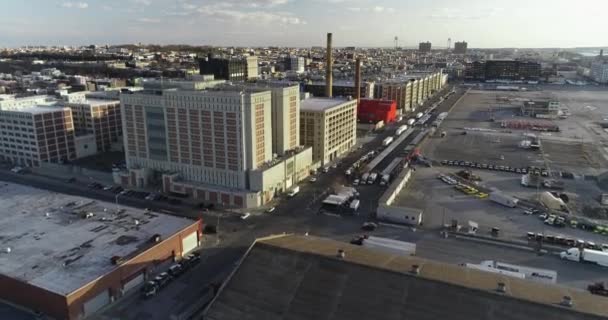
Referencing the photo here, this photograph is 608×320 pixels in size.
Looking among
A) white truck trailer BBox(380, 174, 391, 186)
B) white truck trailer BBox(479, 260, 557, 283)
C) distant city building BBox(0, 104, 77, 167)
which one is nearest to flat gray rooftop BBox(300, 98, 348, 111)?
white truck trailer BBox(380, 174, 391, 186)

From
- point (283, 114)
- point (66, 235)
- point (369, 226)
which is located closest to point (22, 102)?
point (66, 235)

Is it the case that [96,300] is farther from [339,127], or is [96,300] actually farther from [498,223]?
[339,127]

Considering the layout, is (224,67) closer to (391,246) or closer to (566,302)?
(391,246)

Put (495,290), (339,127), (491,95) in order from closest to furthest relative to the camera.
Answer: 1. (495,290)
2. (339,127)
3. (491,95)

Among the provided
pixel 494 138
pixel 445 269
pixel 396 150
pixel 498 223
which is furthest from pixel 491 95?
pixel 445 269

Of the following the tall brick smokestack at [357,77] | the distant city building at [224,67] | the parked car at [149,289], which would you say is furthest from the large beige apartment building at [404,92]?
the parked car at [149,289]

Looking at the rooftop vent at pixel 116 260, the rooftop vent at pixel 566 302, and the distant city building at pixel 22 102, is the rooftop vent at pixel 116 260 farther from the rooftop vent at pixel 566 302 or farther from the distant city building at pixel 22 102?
the distant city building at pixel 22 102
